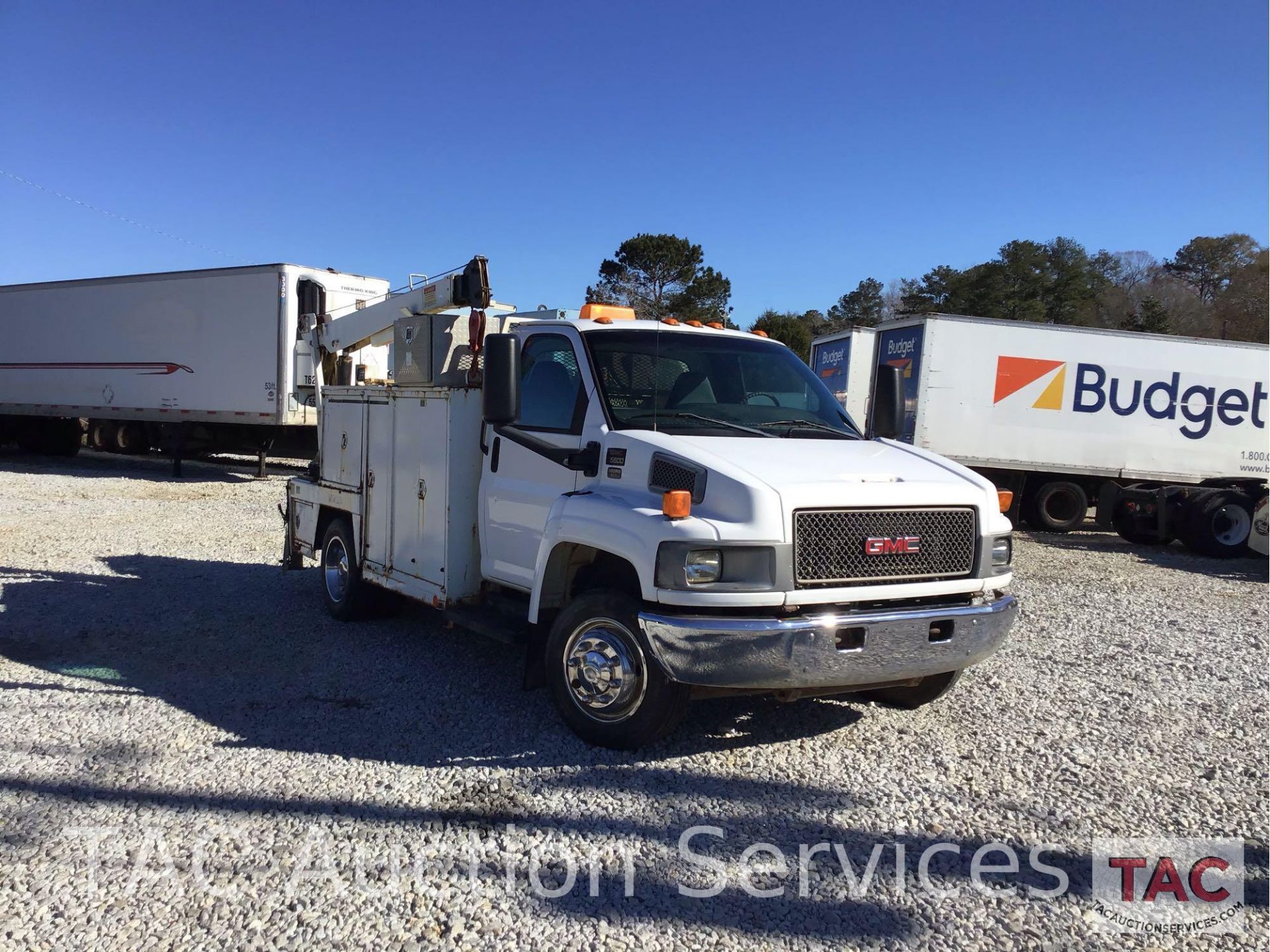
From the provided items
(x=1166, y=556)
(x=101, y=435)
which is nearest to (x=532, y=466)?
(x=1166, y=556)

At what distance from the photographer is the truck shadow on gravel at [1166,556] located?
11.7 m

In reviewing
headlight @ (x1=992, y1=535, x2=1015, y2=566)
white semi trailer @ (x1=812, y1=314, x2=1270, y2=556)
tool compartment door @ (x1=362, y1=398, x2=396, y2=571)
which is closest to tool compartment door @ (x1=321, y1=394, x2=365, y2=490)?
tool compartment door @ (x1=362, y1=398, x2=396, y2=571)

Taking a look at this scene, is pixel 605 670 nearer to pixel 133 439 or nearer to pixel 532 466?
pixel 532 466

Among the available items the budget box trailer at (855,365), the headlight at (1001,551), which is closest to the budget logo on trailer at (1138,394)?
the budget box trailer at (855,365)

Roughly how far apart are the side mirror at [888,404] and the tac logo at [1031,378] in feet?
30.2

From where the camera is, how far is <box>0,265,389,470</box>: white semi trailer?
16312 millimetres

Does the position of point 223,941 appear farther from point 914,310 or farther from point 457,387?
point 914,310

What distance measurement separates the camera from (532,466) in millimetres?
4988

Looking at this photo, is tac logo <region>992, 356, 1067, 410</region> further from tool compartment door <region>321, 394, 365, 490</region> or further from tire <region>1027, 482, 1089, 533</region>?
tool compartment door <region>321, 394, 365, 490</region>

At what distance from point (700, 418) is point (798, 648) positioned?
1.38 m

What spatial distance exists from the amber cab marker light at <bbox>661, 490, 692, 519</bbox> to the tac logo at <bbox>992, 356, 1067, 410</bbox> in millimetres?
11423

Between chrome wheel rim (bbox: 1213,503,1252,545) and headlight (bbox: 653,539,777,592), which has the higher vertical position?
headlight (bbox: 653,539,777,592)

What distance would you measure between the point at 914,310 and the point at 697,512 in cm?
5261

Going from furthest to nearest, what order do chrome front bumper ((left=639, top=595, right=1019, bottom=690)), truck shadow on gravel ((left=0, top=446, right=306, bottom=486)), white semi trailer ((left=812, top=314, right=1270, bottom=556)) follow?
truck shadow on gravel ((left=0, top=446, right=306, bottom=486)), white semi trailer ((left=812, top=314, right=1270, bottom=556)), chrome front bumper ((left=639, top=595, right=1019, bottom=690))
